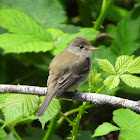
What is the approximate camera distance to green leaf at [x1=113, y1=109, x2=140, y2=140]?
1850 millimetres

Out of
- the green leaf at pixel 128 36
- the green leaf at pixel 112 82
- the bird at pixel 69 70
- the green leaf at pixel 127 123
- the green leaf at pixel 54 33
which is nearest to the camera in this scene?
the green leaf at pixel 127 123

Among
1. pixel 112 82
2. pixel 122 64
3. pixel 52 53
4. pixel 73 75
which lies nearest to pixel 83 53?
pixel 52 53

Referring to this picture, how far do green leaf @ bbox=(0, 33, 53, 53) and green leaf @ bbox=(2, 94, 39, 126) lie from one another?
89cm

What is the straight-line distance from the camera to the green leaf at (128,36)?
3041 millimetres

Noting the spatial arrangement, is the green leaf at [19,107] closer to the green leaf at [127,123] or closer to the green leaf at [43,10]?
the green leaf at [127,123]

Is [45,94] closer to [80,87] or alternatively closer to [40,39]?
[80,87]

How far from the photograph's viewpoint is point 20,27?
3115mm

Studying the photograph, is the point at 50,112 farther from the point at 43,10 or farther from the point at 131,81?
the point at 43,10

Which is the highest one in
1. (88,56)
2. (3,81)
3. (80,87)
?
(88,56)

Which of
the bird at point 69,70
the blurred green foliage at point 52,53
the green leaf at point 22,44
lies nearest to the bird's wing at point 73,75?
the bird at point 69,70

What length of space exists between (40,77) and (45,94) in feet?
4.60

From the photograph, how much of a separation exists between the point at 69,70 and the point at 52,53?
312 mm

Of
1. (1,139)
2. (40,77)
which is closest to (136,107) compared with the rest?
(1,139)

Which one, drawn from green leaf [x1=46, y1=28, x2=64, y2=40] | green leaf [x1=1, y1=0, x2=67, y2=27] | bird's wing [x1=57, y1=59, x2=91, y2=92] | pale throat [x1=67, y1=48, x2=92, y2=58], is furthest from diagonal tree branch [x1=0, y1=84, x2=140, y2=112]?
green leaf [x1=1, y1=0, x2=67, y2=27]
